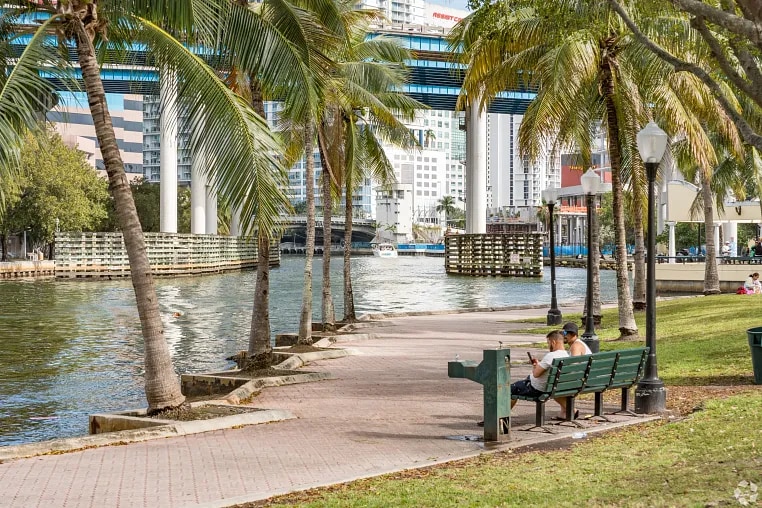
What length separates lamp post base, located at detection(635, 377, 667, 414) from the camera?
12375 mm

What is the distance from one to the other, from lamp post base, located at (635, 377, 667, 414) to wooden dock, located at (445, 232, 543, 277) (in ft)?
248

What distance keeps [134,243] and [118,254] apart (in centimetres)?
6759

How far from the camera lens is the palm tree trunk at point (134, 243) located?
12383 millimetres

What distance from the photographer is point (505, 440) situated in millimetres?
10820

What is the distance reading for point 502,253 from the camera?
90125 millimetres

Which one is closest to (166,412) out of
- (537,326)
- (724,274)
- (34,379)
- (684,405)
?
(684,405)

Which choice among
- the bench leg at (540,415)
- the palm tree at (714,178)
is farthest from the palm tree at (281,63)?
the palm tree at (714,178)

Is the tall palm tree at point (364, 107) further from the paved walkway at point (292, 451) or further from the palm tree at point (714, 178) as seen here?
the palm tree at point (714, 178)

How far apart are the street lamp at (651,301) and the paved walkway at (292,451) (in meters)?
0.49

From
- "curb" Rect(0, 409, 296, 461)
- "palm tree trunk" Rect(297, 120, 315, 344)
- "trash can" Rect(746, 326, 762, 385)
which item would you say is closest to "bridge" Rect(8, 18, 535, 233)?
"palm tree trunk" Rect(297, 120, 315, 344)

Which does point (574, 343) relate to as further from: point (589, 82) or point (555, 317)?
point (555, 317)

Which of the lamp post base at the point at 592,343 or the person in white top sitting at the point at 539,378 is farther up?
the person in white top sitting at the point at 539,378

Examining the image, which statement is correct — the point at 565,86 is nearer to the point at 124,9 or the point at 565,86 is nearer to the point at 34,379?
the point at 124,9

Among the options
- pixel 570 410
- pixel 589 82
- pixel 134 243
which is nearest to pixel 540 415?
pixel 570 410
